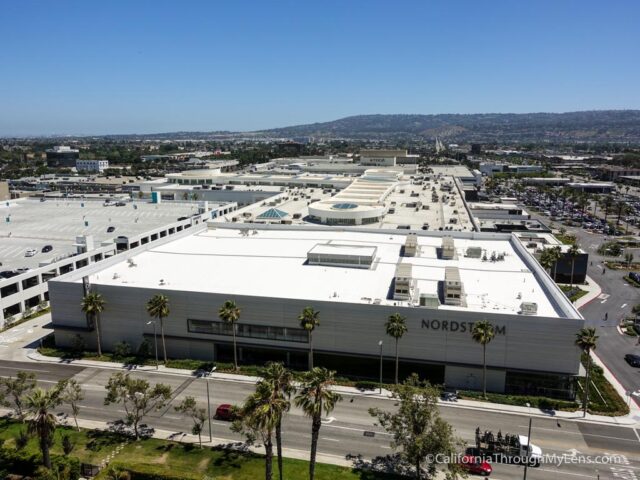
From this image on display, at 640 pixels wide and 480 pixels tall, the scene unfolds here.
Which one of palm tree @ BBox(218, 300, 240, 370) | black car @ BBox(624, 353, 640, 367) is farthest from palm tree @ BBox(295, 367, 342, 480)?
black car @ BBox(624, 353, 640, 367)

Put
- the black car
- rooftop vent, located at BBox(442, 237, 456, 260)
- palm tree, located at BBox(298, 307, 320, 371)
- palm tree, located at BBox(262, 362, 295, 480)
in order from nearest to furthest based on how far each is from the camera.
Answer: palm tree, located at BBox(262, 362, 295, 480) → palm tree, located at BBox(298, 307, 320, 371) → the black car → rooftop vent, located at BBox(442, 237, 456, 260)

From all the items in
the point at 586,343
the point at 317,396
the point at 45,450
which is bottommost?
the point at 45,450

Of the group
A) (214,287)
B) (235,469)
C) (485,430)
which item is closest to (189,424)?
(235,469)

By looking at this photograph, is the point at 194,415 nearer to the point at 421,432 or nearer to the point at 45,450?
the point at 45,450

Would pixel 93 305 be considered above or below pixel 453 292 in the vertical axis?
below

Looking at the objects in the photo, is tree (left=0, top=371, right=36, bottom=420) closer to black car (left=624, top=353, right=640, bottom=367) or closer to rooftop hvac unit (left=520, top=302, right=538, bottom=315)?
rooftop hvac unit (left=520, top=302, right=538, bottom=315)

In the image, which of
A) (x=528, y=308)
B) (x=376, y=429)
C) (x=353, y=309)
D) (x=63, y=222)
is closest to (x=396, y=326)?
(x=353, y=309)

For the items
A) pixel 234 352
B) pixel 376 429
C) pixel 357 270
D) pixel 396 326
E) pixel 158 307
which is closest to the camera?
pixel 376 429
